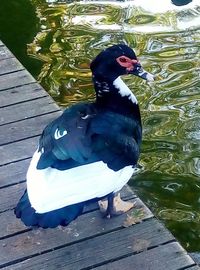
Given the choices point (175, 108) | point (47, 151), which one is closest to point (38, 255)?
point (47, 151)

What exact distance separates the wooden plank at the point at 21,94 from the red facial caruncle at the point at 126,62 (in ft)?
3.33

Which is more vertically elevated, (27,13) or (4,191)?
(4,191)

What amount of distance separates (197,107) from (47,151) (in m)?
1.78

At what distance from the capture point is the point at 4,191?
312cm

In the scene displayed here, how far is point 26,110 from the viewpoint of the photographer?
3697 mm

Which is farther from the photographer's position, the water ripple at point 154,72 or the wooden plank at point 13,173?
the water ripple at point 154,72

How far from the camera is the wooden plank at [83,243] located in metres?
2.77

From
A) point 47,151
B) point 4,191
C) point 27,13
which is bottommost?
point 27,13

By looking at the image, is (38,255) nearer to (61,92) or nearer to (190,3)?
(61,92)

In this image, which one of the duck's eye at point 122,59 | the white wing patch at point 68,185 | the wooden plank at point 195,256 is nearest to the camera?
the white wing patch at point 68,185

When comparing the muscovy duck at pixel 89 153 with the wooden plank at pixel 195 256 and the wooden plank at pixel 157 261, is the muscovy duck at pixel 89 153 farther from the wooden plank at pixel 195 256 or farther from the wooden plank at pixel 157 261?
the wooden plank at pixel 195 256

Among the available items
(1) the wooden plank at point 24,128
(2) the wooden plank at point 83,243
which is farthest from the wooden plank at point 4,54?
(2) the wooden plank at point 83,243

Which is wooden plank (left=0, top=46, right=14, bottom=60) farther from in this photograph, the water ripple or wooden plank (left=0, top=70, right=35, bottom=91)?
the water ripple

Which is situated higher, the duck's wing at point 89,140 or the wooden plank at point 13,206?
the duck's wing at point 89,140
